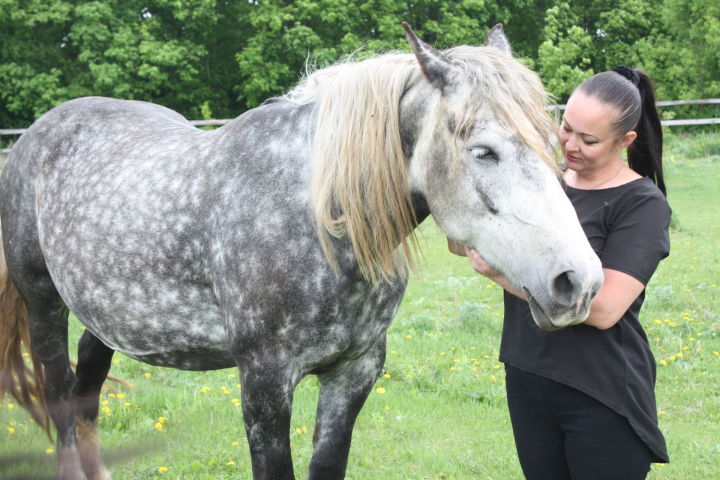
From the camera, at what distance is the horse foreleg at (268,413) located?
7.99 feet

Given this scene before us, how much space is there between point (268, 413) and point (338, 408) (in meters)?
0.38

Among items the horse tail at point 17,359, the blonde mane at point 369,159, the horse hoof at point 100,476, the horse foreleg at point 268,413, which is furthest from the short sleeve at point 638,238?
the horse tail at point 17,359

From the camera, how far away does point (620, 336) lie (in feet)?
7.40

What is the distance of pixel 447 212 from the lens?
2.07 meters

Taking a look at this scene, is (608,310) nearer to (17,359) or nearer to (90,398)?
(90,398)

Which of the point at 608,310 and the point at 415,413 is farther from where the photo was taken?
the point at 415,413

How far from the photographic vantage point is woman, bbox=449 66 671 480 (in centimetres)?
215

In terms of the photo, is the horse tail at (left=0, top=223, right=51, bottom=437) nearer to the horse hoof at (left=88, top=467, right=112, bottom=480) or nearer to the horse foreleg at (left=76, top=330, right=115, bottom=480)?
the horse foreleg at (left=76, top=330, right=115, bottom=480)

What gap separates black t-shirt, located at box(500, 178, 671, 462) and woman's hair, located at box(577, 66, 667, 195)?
157mm

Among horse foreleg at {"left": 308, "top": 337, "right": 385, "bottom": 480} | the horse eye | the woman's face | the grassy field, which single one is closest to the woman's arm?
the woman's face

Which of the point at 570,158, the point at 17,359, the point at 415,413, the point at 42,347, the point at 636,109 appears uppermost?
the point at 636,109

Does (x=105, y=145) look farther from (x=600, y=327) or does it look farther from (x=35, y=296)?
(x=600, y=327)

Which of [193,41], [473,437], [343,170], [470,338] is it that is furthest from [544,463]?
[193,41]

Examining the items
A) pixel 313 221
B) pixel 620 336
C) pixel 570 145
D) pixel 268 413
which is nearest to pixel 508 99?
pixel 570 145
